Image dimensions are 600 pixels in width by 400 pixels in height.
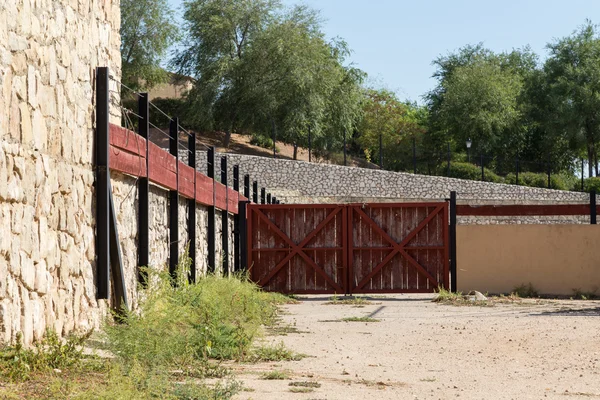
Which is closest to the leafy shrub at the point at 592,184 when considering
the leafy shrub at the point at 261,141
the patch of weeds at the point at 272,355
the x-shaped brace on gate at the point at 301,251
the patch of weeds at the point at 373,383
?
the leafy shrub at the point at 261,141

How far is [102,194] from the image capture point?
9.80 m

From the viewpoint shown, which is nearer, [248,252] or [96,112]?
[96,112]

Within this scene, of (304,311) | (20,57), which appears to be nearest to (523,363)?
(20,57)

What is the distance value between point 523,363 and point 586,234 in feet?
43.2

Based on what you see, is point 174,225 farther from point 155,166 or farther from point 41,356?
point 41,356

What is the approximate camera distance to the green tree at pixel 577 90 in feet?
188

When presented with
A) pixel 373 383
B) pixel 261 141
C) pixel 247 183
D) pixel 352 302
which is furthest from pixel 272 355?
pixel 261 141

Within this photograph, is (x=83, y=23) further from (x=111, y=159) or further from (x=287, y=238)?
(x=287, y=238)

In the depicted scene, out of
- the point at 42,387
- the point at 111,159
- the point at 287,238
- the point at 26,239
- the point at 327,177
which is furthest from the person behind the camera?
the point at 327,177

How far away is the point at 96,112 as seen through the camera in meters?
9.90

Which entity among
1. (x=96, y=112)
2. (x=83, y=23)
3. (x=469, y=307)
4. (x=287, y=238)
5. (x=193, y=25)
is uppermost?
(x=193, y=25)

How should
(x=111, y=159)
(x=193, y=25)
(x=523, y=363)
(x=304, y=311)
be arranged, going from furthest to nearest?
(x=193, y=25), (x=304, y=311), (x=111, y=159), (x=523, y=363)

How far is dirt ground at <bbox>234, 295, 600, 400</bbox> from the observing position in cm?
761

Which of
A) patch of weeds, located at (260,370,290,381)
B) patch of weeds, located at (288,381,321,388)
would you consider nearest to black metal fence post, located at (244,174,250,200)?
patch of weeds, located at (260,370,290,381)
